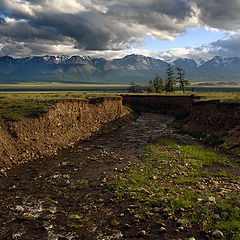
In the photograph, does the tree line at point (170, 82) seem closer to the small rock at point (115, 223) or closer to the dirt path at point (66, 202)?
the dirt path at point (66, 202)

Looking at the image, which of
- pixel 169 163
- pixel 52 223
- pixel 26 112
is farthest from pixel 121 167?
pixel 26 112

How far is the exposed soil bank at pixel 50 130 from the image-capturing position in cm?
2330

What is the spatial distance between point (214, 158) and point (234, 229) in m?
13.4

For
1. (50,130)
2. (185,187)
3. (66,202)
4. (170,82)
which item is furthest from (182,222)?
(170,82)

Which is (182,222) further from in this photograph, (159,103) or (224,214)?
(159,103)

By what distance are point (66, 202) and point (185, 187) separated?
8.58 meters

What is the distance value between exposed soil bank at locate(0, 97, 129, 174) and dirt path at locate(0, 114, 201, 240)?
2.05 metres

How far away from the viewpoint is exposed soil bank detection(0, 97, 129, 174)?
76.4 ft

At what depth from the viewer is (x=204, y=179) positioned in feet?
57.0

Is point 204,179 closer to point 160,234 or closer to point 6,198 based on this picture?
point 160,234

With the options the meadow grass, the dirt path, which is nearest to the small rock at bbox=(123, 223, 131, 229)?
the dirt path

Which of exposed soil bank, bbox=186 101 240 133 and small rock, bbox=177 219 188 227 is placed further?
exposed soil bank, bbox=186 101 240 133

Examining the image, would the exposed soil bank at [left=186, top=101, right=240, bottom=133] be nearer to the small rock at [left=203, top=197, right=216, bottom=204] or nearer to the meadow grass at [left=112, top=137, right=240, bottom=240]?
the meadow grass at [left=112, top=137, right=240, bottom=240]

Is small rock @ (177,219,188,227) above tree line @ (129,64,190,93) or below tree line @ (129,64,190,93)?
below
